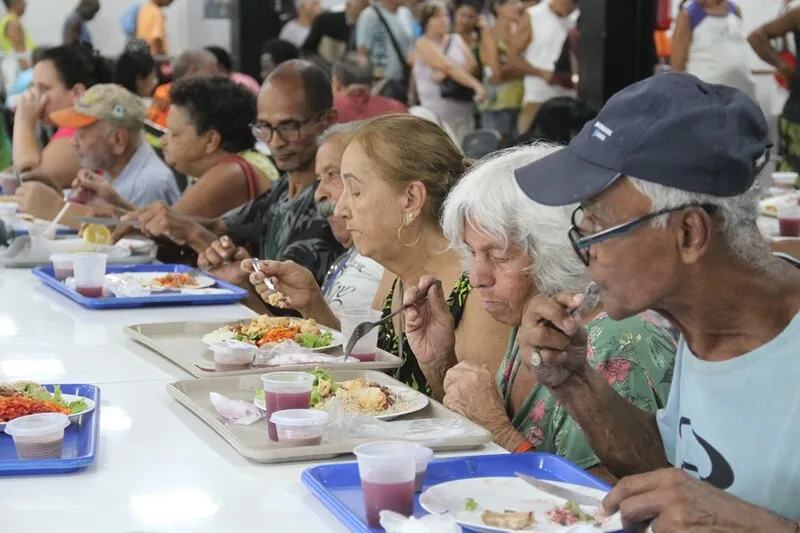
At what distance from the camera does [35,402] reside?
2172 millimetres

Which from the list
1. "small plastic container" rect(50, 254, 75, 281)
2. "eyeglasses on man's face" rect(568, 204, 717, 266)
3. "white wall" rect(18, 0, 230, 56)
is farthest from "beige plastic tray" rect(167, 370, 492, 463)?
"white wall" rect(18, 0, 230, 56)

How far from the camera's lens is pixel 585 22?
7.82 metres

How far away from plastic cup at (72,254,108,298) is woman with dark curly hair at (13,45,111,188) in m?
3.08

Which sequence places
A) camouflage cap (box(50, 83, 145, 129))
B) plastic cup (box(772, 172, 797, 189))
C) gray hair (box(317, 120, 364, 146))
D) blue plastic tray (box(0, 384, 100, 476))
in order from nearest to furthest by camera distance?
blue plastic tray (box(0, 384, 100, 476)), gray hair (box(317, 120, 364, 146)), plastic cup (box(772, 172, 797, 189)), camouflage cap (box(50, 83, 145, 129))

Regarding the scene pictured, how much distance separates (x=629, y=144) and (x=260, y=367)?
1306mm

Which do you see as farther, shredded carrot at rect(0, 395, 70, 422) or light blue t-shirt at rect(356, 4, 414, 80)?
light blue t-shirt at rect(356, 4, 414, 80)

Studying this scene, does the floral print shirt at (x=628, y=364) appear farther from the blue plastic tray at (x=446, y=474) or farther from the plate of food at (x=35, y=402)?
the plate of food at (x=35, y=402)

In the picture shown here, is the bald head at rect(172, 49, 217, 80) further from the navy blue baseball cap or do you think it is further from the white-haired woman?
the navy blue baseball cap

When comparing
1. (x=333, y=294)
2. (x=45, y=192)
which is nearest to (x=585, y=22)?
(x=45, y=192)

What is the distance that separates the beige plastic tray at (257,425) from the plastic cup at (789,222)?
7.86 feet

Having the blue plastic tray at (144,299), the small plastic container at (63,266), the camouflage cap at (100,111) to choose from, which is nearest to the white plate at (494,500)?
the blue plastic tray at (144,299)

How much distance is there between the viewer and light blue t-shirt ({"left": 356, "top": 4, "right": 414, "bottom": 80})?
9.77 meters

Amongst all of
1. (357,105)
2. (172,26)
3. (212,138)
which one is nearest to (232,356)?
(212,138)

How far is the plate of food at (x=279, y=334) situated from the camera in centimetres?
290
